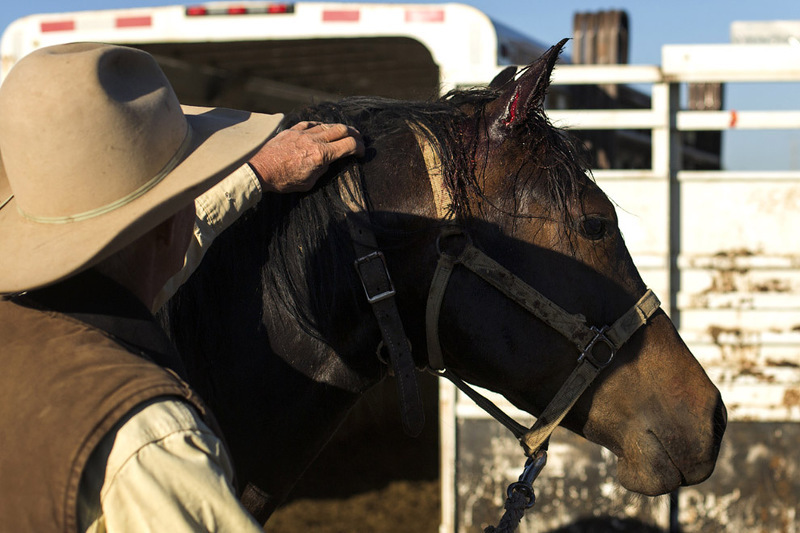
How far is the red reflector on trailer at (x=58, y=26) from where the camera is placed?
3.73 m

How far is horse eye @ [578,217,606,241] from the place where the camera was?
1.72 m

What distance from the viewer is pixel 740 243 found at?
3.52m

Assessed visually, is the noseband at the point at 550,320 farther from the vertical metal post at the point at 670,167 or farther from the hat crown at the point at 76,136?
the vertical metal post at the point at 670,167

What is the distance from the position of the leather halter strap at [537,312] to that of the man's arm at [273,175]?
20 centimetres

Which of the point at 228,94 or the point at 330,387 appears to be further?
the point at 228,94

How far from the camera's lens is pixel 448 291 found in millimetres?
1681

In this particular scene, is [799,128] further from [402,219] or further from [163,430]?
[163,430]

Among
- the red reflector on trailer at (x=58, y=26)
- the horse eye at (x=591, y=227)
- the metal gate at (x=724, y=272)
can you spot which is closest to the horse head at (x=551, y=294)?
the horse eye at (x=591, y=227)

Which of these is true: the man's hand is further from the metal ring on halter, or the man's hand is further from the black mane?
the metal ring on halter

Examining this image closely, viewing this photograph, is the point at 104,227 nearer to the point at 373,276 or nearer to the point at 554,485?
the point at 373,276

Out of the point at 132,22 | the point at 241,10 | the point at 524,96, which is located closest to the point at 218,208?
the point at 524,96

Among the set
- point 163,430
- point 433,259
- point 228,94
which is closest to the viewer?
point 163,430

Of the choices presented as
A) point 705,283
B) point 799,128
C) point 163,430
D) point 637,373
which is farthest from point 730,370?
point 163,430

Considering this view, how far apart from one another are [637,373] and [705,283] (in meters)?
2.02
